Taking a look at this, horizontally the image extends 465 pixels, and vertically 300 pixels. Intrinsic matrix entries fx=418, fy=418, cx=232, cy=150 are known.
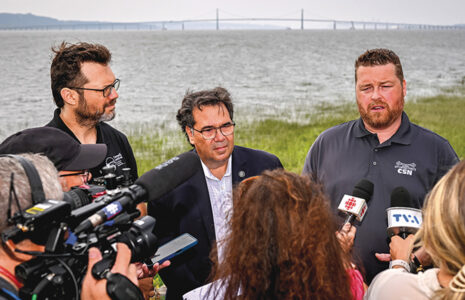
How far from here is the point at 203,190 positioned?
3686 mm

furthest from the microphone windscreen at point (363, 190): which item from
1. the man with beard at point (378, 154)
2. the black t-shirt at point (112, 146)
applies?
the black t-shirt at point (112, 146)

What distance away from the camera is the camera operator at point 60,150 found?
2.85 meters

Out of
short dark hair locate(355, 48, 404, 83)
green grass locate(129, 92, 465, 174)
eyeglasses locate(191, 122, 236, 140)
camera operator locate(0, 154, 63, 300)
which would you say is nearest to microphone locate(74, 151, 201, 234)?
camera operator locate(0, 154, 63, 300)

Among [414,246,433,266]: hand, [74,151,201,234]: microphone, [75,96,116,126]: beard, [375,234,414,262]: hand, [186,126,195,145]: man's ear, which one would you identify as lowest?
[414,246,433,266]: hand

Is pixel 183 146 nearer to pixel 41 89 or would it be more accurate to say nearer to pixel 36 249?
pixel 36 249

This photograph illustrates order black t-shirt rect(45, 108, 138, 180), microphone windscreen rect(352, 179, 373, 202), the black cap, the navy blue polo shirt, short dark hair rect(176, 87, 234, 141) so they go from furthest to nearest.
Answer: black t-shirt rect(45, 108, 138, 180)
short dark hair rect(176, 87, 234, 141)
the navy blue polo shirt
microphone windscreen rect(352, 179, 373, 202)
the black cap

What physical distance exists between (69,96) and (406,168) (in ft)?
11.0

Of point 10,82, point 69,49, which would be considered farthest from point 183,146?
point 10,82

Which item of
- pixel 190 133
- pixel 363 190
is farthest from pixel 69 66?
pixel 363 190

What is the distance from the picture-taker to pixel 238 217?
212 centimetres

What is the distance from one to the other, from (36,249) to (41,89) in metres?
35.7

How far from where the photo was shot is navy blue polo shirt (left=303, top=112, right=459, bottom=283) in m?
3.74

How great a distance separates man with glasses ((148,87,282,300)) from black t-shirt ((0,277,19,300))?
5.64 feet

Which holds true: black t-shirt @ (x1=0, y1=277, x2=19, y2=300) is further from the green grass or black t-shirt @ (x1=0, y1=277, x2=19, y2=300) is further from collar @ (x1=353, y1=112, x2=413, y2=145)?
the green grass
